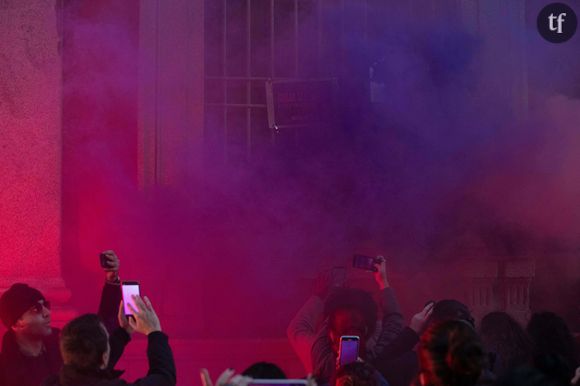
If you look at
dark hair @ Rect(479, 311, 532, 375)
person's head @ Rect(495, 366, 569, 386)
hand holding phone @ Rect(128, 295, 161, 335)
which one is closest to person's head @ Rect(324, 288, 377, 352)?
dark hair @ Rect(479, 311, 532, 375)

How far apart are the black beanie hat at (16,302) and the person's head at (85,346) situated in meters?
1.41

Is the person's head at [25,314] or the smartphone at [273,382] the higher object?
the person's head at [25,314]

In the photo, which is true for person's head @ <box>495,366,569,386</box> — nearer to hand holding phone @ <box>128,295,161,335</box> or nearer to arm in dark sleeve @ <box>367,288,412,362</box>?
hand holding phone @ <box>128,295,161,335</box>

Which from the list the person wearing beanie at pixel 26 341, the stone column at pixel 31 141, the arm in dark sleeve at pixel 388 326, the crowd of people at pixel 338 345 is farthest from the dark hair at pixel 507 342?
the stone column at pixel 31 141

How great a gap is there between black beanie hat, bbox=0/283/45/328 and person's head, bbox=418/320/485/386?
9.38 ft

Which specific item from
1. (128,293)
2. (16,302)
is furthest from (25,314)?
(128,293)

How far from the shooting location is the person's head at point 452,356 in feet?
13.0

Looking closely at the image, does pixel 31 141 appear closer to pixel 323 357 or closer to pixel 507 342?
pixel 323 357

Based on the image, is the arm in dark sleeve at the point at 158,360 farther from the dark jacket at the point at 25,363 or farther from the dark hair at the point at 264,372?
the dark jacket at the point at 25,363

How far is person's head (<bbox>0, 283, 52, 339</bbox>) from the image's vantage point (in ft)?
19.6

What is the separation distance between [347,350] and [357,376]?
0.70m

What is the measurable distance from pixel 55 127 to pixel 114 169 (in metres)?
0.62

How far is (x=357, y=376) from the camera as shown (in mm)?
4984

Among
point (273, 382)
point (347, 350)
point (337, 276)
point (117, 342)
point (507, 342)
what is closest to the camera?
point (273, 382)
